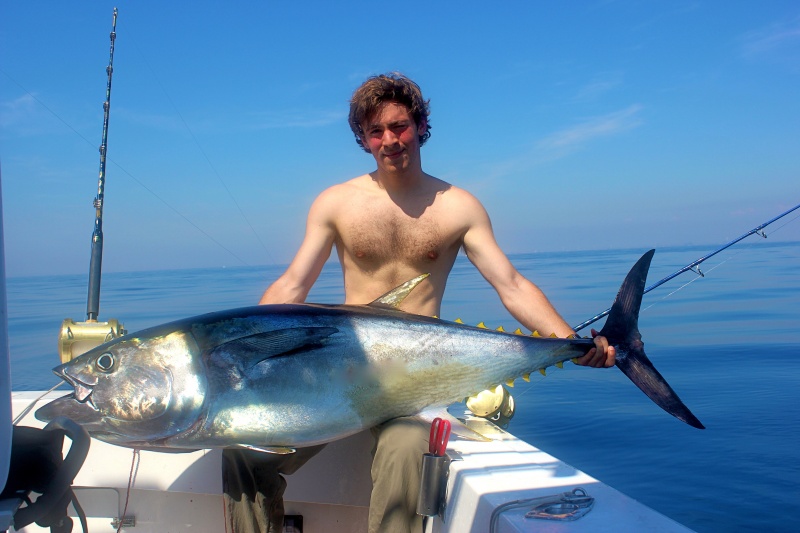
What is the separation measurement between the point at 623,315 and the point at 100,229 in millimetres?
2723

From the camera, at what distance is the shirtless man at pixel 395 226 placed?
114 inches

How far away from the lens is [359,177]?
319 centimetres

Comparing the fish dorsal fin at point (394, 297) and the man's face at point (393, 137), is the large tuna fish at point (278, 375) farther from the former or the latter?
the man's face at point (393, 137)

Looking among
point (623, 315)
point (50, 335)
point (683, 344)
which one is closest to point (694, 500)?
point (623, 315)

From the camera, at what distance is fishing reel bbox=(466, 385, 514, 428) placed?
8.95 feet

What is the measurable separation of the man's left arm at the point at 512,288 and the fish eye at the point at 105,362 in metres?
1.57

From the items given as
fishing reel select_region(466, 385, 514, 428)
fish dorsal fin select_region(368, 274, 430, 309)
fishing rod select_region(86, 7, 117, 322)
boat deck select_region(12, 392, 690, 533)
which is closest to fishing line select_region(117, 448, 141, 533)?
boat deck select_region(12, 392, 690, 533)

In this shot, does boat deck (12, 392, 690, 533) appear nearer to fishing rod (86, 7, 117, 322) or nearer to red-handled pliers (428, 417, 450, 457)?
red-handled pliers (428, 417, 450, 457)

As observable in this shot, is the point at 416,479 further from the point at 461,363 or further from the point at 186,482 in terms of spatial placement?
the point at 186,482

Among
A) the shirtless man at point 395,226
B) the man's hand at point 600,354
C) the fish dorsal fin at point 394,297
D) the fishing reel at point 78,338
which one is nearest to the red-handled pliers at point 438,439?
the fish dorsal fin at point 394,297

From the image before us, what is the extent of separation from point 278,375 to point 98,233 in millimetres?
2167

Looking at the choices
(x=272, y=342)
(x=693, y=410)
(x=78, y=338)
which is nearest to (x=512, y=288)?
(x=272, y=342)

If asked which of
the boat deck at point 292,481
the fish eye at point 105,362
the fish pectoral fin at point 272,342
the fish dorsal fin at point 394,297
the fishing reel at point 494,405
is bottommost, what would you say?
the boat deck at point 292,481

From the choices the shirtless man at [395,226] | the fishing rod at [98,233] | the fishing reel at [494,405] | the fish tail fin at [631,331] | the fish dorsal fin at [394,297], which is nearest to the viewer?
the fish dorsal fin at [394,297]
